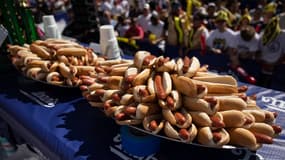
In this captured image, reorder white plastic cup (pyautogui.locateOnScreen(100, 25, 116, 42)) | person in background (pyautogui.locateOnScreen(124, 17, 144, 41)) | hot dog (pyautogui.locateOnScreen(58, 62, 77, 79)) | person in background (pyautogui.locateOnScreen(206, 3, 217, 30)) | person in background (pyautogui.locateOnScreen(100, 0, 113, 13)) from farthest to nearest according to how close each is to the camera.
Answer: person in background (pyautogui.locateOnScreen(100, 0, 113, 13)), person in background (pyautogui.locateOnScreen(124, 17, 144, 41)), person in background (pyautogui.locateOnScreen(206, 3, 217, 30)), white plastic cup (pyautogui.locateOnScreen(100, 25, 116, 42)), hot dog (pyautogui.locateOnScreen(58, 62, 77, 79))

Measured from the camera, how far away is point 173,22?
427 centimetres

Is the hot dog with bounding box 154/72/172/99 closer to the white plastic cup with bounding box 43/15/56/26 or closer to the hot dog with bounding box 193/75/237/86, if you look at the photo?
the hot dog with bounding box 193/75/237/86

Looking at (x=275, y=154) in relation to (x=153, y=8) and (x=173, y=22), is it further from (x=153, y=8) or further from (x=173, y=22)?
(x=153, y=8)

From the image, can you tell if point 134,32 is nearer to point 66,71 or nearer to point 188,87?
point 66,71

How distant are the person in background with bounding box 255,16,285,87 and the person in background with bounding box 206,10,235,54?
0.46 meters

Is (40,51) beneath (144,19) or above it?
above

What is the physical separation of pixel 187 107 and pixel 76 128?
2.09 feet

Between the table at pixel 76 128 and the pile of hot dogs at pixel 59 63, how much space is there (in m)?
0.15

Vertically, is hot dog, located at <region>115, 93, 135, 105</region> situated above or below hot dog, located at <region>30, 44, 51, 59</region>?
below

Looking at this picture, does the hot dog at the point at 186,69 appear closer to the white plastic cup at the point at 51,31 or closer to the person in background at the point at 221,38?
the white plastic cup at the point at 51,31

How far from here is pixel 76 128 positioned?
1.52 m

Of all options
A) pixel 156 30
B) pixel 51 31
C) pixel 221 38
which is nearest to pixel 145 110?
pixel 51 31

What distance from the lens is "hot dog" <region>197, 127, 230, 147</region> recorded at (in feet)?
3.62

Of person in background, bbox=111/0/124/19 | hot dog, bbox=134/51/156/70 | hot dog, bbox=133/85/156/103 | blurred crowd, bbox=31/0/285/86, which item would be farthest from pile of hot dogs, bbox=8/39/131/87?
person in background, bbox=111/0/124/19
